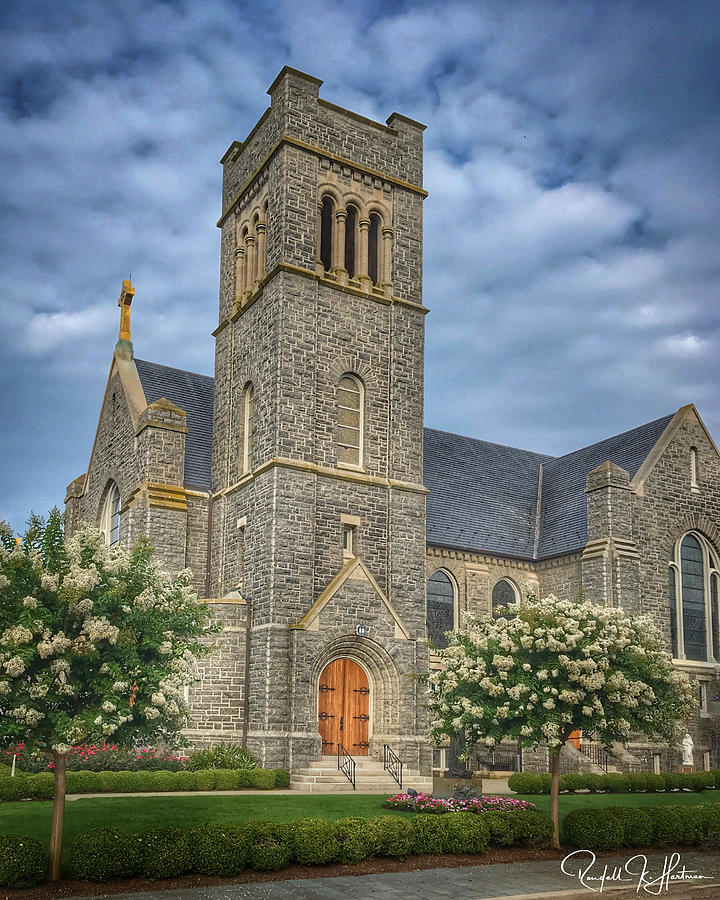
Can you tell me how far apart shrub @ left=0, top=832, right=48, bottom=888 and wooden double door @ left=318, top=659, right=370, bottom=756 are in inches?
599

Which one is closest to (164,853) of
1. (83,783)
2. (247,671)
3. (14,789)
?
(14,789)

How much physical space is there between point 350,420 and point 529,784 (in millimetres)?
12799

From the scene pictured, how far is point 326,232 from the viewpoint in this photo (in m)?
32.4

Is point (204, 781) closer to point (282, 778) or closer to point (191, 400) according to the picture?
point (282, 778)

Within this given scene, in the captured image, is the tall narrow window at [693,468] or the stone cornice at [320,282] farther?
the tall narrow window at [693,468]

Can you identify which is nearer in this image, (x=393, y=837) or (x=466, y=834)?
(x=393, y=837)

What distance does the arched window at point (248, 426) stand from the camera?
103 ft

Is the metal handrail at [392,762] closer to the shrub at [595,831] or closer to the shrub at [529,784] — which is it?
the shrub at [529,784]

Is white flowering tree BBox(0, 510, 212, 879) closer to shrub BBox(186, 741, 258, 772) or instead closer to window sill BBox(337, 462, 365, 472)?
shrub BBox(186, 741, 258, 772)

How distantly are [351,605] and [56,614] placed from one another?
50.1ft

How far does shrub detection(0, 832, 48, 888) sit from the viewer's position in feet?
41.4

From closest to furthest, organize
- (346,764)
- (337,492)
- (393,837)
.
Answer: (393,837)
(346,764)
(337,492)

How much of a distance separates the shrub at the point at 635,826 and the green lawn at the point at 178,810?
4.49 m

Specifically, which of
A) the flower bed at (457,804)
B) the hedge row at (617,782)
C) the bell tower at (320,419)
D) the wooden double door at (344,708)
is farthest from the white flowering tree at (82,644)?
the hedge row at (617,782)
